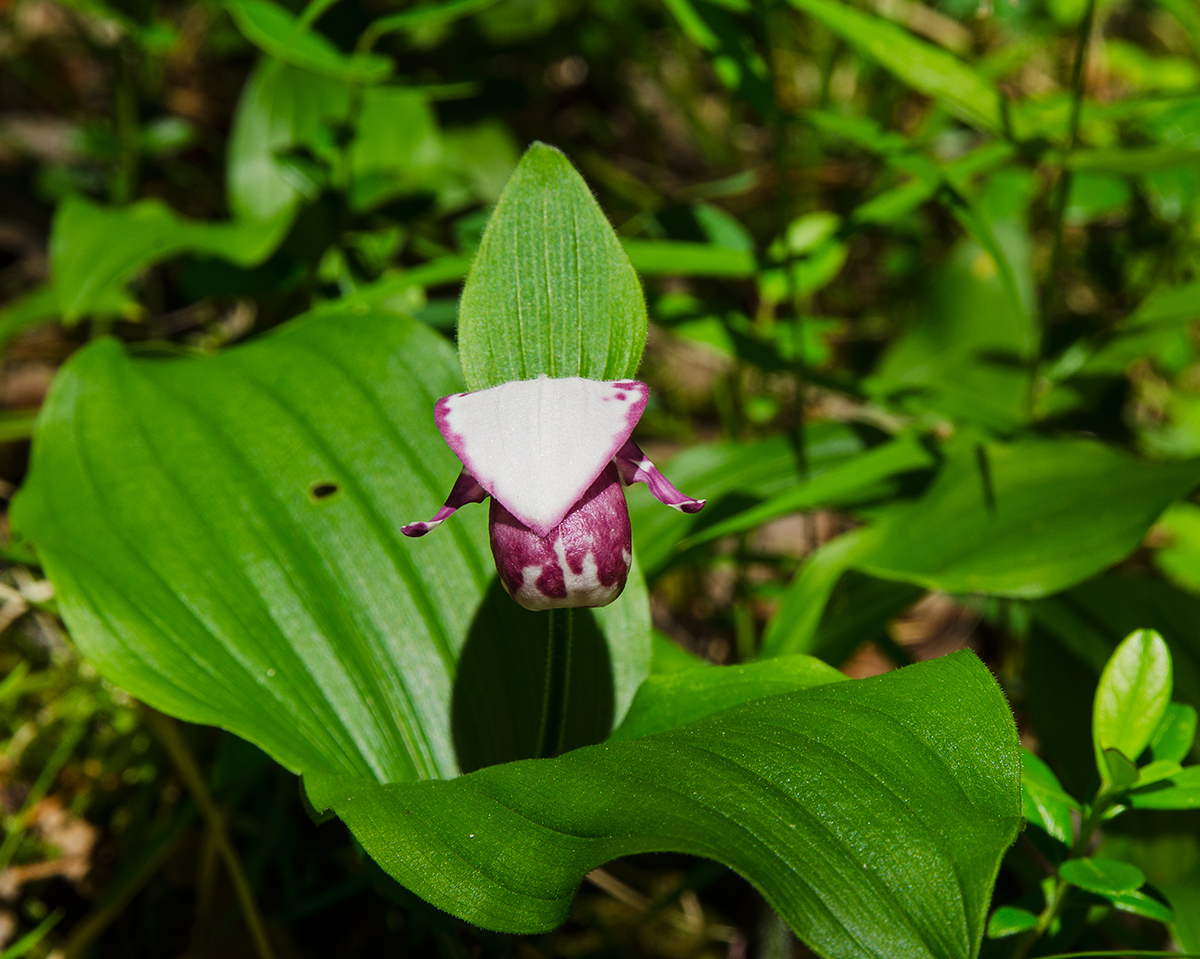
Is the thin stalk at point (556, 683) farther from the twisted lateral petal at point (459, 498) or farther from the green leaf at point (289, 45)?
the green leaf at point (289, 45)

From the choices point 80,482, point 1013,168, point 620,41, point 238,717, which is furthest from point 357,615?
point 620,41

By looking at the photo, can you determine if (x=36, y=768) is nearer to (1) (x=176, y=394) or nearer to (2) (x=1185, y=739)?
(1) (x=176, y=394)

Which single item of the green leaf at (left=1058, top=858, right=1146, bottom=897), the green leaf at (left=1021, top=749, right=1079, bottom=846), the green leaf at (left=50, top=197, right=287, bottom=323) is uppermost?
the green leaf at (left=50, top=197, right=287, bottom=323)

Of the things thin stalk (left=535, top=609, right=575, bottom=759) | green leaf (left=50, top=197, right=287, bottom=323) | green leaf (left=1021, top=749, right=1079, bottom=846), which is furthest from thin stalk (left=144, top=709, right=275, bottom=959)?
green leaf (left=1021, top=749, right=1079, bottom=846)

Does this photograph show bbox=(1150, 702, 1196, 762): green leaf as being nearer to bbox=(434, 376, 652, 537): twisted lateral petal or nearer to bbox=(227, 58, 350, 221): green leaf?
bbox=(434, 376, 652, 537): twisted lateral petal

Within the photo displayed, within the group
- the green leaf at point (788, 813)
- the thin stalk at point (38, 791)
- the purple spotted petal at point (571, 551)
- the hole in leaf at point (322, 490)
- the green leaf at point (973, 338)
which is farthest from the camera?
the green leaf at point (973, 338)

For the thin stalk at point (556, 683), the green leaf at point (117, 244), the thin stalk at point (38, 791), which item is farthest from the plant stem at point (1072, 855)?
the green leaf at point (117, 244)
